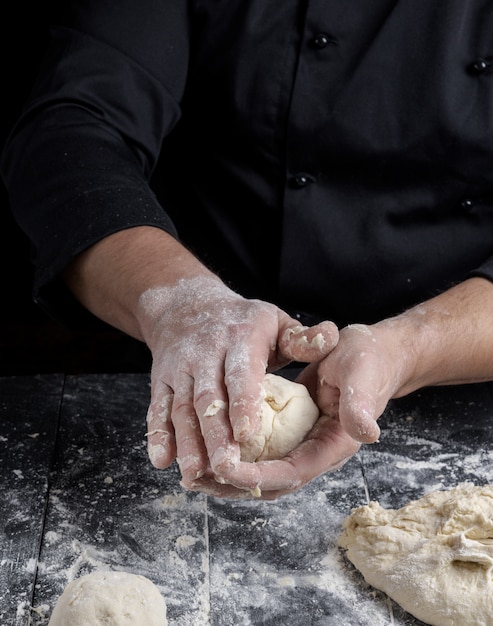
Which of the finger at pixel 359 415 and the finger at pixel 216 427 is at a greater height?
the finger at pixel 359 415

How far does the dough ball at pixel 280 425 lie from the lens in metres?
1.58

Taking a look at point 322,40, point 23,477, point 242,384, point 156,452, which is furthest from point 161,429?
point 322,40

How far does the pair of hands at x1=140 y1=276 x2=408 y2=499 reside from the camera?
1439 millimetres

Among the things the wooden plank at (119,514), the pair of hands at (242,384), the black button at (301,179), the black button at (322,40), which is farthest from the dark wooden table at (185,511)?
the black button at (322,40)

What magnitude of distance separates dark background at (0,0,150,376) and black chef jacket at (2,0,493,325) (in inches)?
40.3

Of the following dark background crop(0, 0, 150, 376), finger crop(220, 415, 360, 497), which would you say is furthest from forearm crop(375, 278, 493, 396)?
dark background crop(0, 0, 150, 376)

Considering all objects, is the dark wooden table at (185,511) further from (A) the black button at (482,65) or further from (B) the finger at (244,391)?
(A) the black button at (482,65)

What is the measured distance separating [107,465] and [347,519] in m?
0.53

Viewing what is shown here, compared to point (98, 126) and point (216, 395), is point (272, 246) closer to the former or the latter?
point (98, 126)

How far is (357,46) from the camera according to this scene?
200cm

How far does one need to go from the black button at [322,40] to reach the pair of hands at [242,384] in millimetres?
664

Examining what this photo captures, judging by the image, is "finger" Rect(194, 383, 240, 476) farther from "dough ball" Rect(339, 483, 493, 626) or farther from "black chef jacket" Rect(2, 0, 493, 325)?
"black chef jacket" Rect(2, 0, 493, 325)

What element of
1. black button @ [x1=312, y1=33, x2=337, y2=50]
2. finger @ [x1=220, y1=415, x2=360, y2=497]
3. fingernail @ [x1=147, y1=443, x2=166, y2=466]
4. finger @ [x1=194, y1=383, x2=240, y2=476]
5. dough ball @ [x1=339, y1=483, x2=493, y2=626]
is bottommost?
dough ball @ [x1=339, y1=483, x2=493, y2=626]

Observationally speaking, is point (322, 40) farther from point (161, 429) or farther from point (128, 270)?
point (161, 429)
